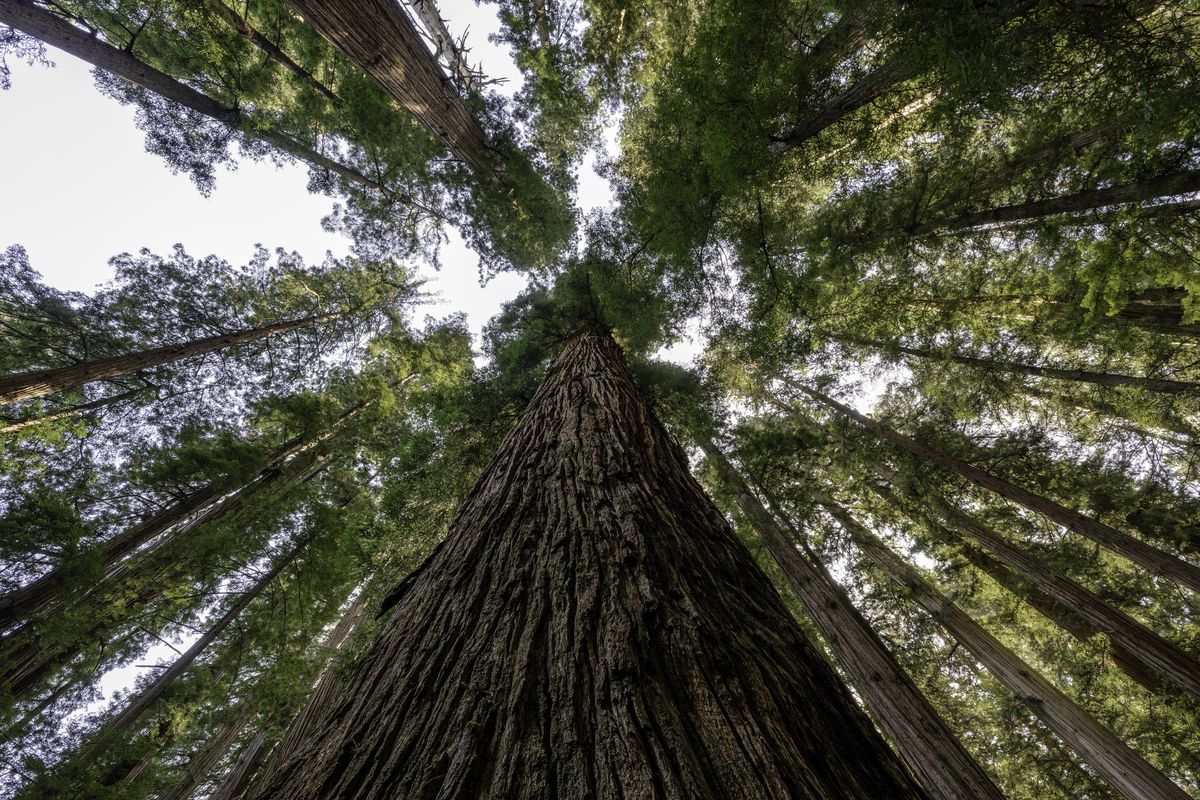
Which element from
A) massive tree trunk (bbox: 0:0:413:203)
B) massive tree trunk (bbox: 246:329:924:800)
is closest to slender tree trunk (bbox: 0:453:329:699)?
massive tree trunk (bbox: 246:329:924:800)

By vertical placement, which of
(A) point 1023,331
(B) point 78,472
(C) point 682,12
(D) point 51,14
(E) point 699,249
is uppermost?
(D) point 51,14

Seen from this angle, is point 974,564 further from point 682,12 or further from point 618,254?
point 682,12

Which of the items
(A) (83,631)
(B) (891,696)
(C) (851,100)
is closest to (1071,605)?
(B) (891,696)

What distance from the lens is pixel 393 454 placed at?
30.0ft

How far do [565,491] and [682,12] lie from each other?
33.6 ft

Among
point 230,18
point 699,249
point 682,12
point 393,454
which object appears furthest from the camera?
point 393,454

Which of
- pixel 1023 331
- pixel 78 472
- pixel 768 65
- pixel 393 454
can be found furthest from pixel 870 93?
pixel 78 472

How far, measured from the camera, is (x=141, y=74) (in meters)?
6.88

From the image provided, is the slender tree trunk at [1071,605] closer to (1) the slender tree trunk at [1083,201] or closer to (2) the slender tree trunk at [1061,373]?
(2) the slender tree trunk at [1061,373]

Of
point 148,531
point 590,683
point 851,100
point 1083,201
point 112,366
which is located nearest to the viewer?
point 590,683

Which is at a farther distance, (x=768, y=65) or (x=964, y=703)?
(x=964, y=703)

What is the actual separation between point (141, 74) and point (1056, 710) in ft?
52.1

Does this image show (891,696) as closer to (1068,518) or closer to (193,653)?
(1068,518)

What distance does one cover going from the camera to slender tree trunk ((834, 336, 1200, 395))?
5.03 meters
